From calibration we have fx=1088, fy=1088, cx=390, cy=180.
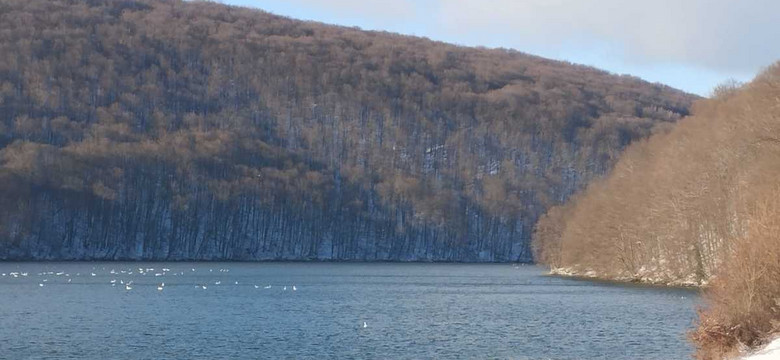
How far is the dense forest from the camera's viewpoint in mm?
59969

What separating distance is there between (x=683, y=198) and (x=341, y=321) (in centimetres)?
3397

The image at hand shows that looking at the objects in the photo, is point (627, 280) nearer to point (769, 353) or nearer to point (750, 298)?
point (750, 298)

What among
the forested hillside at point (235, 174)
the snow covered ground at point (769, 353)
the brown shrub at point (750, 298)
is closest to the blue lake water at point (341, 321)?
the brown shrub at point (750, 298)

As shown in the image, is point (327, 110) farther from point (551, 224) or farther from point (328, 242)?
point (551, 224)

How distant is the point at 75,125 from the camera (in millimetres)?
165000

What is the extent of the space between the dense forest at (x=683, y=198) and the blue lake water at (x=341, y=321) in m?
4.62

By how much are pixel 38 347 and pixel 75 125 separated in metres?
132

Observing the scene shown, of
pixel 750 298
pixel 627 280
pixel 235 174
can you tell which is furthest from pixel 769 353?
pixel 235 174

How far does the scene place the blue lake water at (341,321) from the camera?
127ft

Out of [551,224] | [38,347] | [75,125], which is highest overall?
[75,125]

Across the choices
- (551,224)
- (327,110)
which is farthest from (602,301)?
(327,110)

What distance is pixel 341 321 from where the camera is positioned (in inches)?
1971

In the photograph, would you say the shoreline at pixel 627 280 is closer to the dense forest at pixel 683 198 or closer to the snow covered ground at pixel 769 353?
the dense forest at pixel 683 198

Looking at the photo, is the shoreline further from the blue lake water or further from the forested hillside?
the forested hillside
